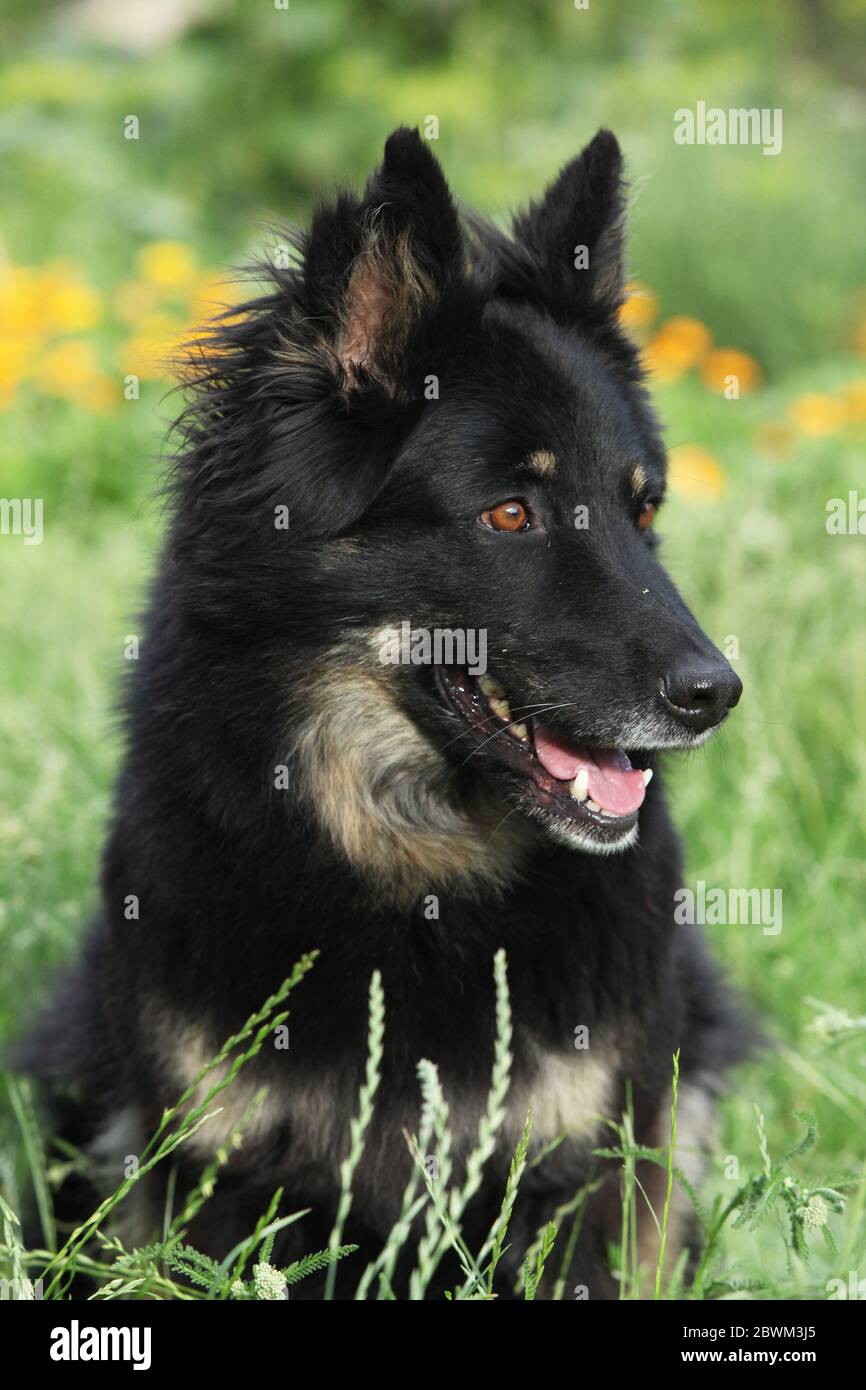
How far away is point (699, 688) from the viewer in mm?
2939

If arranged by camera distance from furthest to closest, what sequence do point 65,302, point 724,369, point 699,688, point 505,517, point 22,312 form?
point 22,312 → point 65,302 → point 724,369 → point 505,517 → point 699,688

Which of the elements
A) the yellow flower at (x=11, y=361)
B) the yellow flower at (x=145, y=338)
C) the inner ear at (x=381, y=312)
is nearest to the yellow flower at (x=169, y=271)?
the yellow flower at (x=145, y=338)

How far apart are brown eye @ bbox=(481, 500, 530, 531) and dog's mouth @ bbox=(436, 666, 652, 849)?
31 cm

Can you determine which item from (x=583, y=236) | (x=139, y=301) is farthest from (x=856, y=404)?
(x=139, y=301)

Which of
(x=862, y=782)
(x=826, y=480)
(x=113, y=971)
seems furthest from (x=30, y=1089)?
(x=826, y=480)

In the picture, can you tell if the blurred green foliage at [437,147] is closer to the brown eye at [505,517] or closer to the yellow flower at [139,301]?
the yellow flower at [139,301]

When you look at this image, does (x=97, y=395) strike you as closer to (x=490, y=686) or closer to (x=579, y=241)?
(x=579, y=241)

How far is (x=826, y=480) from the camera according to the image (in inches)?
259

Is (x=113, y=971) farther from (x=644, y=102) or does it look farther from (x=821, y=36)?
(x=821, y=36)

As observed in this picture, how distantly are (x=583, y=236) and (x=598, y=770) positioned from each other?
1270 mm

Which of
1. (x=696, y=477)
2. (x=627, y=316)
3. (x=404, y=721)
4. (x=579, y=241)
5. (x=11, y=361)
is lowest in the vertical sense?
(x=404, y=721)

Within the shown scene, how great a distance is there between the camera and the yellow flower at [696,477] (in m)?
6.84

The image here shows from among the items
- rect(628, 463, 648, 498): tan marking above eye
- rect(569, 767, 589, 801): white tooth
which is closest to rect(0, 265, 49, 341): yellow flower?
rect(628, 463, 648, 498): tan marking above eye

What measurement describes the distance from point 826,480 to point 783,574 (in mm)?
941
